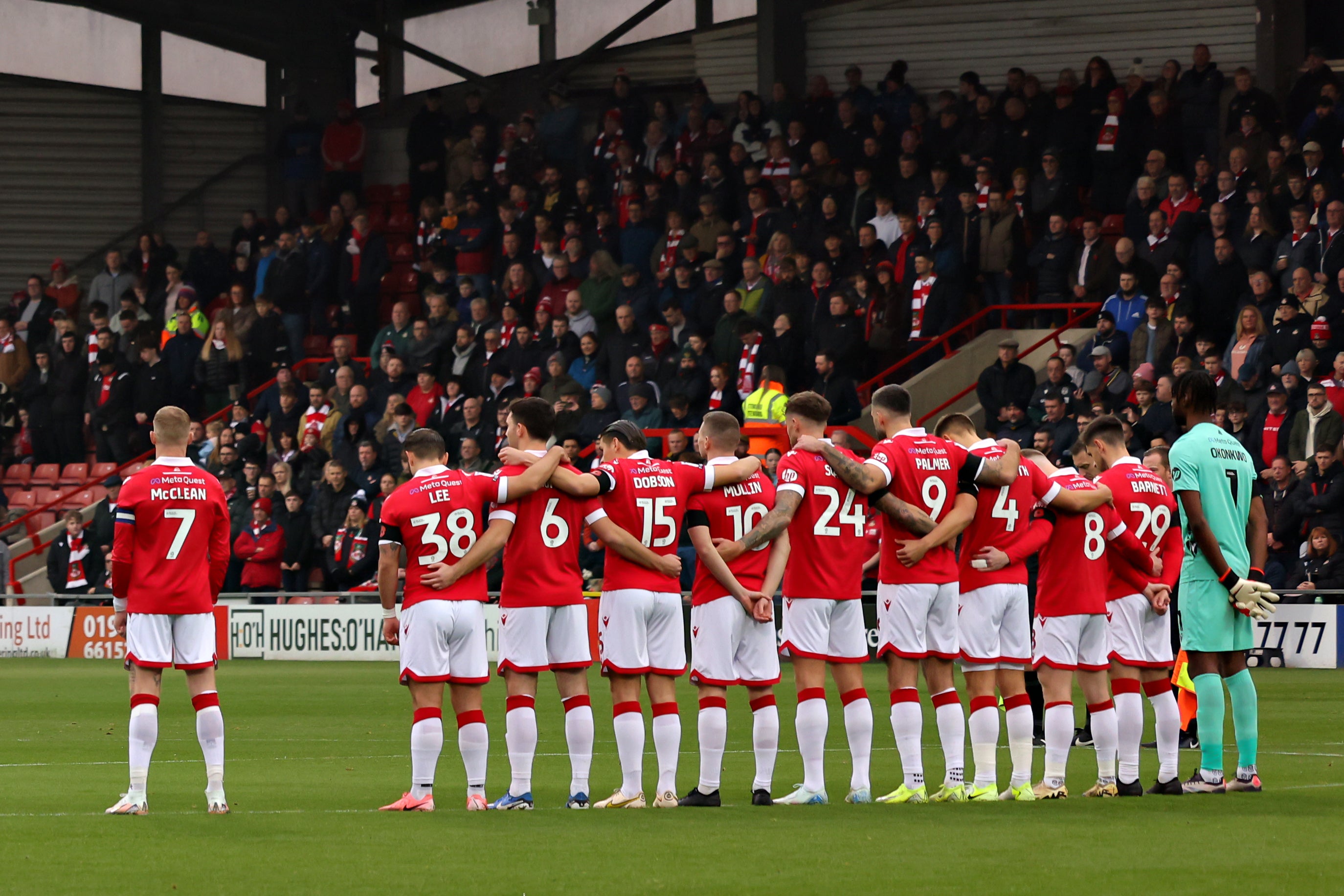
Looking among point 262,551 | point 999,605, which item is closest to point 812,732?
point 999,605

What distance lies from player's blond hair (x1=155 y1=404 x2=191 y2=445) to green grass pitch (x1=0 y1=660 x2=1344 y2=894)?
2.00 metres

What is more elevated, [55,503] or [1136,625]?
[55,503]

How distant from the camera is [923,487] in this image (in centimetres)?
1093

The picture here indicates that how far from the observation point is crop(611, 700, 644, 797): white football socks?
10.5 meters

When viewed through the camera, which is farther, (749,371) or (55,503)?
(55,503)

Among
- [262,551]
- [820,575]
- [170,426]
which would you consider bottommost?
[262,551]

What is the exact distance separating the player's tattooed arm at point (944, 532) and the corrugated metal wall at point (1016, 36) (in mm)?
20443

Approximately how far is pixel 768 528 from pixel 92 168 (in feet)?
97.9

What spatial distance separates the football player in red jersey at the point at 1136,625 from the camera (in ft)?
36.2

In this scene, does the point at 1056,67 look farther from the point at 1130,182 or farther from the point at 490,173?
the point at 490,173

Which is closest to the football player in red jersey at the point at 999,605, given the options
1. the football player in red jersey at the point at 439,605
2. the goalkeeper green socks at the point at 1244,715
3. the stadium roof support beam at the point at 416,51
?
the goalkeeper green socks at the point at 1244,715

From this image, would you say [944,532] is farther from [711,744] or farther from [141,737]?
[141,737]

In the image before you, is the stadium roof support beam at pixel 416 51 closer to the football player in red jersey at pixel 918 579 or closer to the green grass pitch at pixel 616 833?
the green grass pitch at pixel 616 833

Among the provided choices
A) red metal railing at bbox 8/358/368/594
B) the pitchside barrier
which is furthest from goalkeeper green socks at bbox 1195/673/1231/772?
red metal railing at bbox 8/358/368/594
